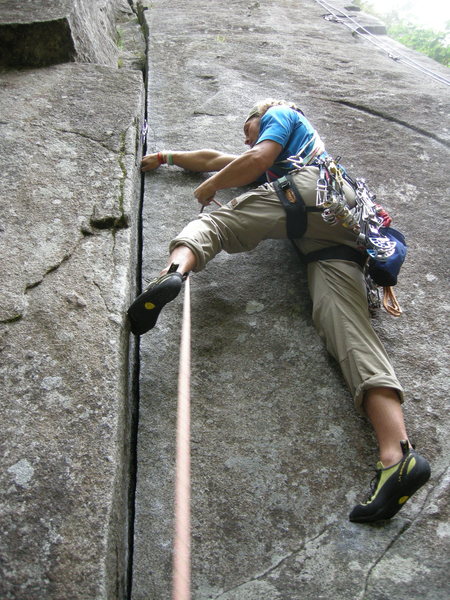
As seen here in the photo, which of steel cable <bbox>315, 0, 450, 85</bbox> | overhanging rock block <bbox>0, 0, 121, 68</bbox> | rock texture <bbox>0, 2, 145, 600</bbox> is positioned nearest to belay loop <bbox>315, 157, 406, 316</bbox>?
rock texture <bbox>0, 2, 145, 600</bbox>

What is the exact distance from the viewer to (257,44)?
5676mm

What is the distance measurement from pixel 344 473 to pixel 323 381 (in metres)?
0.44

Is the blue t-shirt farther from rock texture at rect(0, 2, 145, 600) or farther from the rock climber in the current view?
rock texture at rect(0, 2, 145, 600)

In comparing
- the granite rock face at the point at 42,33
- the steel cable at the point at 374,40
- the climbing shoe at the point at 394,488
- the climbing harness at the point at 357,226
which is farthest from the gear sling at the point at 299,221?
the steel cable at the point at 374,40

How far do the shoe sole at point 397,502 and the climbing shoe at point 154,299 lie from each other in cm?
115

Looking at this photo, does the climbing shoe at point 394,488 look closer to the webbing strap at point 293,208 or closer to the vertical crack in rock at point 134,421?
the vertical crack in rock at point 134,421

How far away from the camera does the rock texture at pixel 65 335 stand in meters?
1.55

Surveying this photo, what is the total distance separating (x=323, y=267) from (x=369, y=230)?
0.29 m

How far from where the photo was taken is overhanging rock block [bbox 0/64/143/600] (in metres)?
1.55

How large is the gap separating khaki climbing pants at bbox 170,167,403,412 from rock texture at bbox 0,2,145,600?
44cm

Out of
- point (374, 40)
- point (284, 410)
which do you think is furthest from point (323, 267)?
point (374, 40)

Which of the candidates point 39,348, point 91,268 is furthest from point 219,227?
point 39,348

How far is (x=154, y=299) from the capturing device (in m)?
2.17

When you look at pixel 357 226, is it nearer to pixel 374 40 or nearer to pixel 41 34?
pixel 41 34
